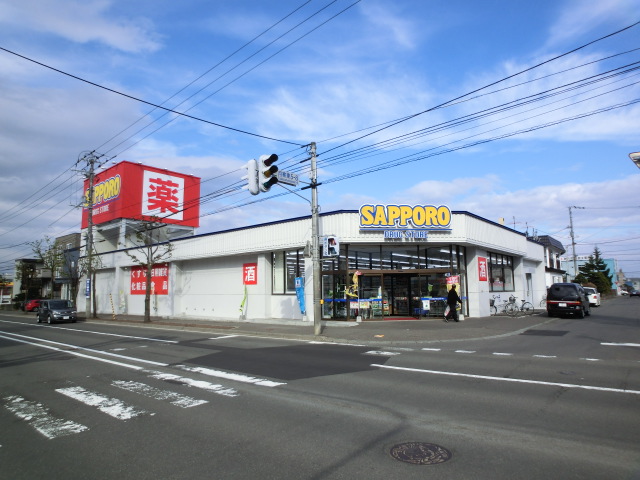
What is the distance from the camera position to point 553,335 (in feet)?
49.6

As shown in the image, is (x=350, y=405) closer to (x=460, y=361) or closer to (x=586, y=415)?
(x=586, y=415)

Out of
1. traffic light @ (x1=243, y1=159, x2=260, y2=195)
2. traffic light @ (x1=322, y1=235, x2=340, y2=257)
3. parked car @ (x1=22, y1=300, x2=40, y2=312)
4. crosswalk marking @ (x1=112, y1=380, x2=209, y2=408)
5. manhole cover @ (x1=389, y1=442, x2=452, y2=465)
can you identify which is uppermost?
traffic light @ (x1=243, y1=159, x2=260, y2=195)

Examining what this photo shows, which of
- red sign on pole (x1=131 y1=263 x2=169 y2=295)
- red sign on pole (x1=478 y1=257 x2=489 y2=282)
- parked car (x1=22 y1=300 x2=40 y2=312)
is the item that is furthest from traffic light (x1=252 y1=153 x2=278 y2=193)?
parked car (x1=22 y1=300 x2=40 y2=312)

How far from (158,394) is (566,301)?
855 inches

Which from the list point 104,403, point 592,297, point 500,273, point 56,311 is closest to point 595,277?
point 592,297

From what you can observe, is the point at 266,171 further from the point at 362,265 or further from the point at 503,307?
the point at 503,307

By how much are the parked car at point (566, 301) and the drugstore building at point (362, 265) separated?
325cm

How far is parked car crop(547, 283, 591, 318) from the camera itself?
71.8 feet

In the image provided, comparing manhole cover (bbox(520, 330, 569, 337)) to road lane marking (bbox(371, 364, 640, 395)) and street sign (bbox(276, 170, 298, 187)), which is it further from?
street sign (bbox(276, 170, 298, 187))

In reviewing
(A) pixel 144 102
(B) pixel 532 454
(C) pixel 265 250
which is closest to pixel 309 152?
(A) pixel 144 102

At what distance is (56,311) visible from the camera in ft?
96.7

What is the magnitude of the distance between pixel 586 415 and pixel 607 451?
1.42m

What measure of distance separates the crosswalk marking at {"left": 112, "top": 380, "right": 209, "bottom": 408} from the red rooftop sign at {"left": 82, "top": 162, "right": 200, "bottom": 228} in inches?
1171

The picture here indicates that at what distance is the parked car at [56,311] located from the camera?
29344 millimetres
